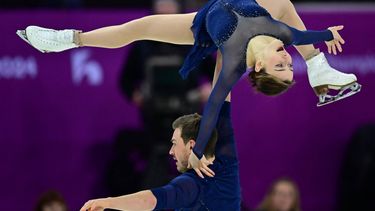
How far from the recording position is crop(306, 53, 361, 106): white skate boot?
18.2 ft

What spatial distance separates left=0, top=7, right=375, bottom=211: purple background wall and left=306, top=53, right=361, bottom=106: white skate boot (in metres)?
2.36

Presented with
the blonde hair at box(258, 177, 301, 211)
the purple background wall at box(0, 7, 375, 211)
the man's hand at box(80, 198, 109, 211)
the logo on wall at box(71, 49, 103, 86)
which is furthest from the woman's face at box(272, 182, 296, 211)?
the man's hand at box(80, 198, 109, 211)

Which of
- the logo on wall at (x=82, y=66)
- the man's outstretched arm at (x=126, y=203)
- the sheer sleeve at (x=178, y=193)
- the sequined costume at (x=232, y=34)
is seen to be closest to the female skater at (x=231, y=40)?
the sequined costume at (x=232, y=34)

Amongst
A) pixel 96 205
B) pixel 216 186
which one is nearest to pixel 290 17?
pixel 216 186

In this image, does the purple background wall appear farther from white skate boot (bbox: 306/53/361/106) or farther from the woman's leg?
white skate boot (bbox: 306/53/361/106)

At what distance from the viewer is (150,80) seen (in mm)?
7402

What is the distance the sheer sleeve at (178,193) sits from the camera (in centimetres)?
482

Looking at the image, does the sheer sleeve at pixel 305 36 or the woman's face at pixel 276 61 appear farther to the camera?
the sheer sleeve at pixel 305 36

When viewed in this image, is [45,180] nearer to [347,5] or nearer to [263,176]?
[263,176]

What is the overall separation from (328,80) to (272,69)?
0.62 m

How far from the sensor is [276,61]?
5.07 m

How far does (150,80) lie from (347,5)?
1.96m

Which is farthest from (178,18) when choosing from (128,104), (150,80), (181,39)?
(128,104)

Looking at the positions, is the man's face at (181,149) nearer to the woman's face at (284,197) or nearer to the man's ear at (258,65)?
the man's ear at (258,65)
